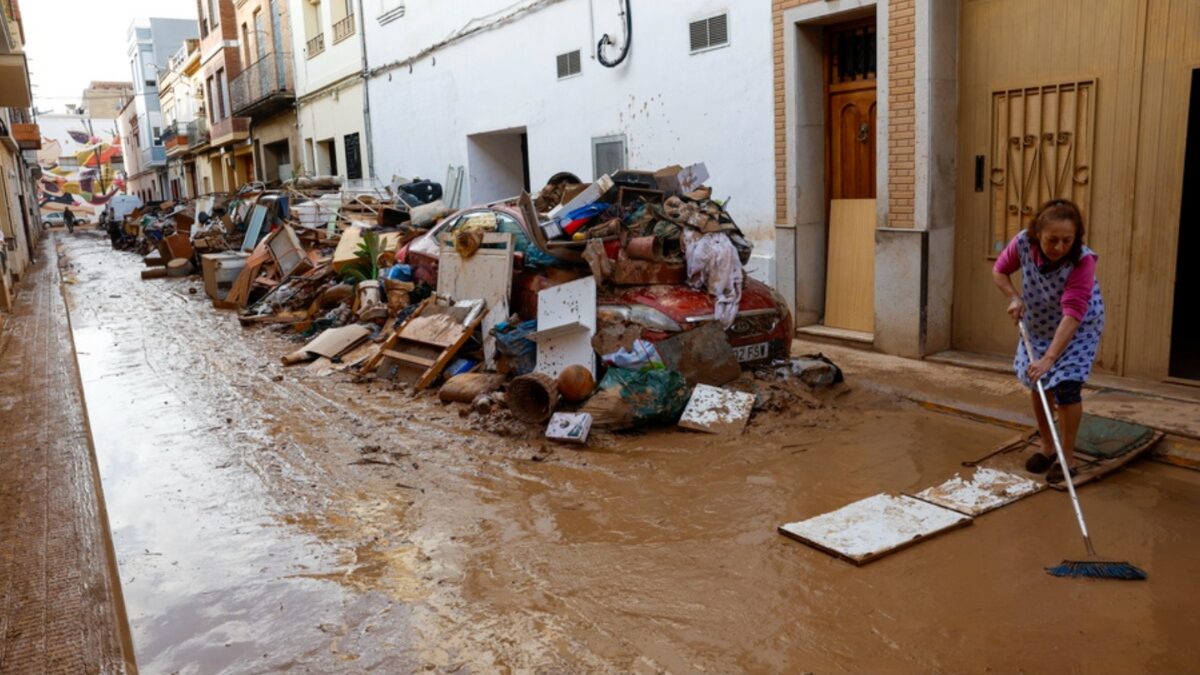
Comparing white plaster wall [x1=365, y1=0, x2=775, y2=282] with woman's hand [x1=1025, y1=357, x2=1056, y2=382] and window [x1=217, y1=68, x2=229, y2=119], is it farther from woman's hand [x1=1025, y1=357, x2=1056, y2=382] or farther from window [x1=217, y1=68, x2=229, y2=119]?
window [x1=217, y1=68, x2=229, y2=119]

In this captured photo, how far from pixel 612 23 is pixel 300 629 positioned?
937 centimetres

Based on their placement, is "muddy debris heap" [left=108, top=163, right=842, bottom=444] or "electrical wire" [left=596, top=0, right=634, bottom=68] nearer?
"muddy debris heap" [left=108, top=163, right=842, bottom=444]

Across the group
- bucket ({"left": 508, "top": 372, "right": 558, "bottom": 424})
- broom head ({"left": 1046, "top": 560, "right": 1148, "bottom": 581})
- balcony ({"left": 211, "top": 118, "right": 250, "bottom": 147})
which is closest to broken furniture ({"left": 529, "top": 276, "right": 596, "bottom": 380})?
bucket ({"left": 508, "top": 372, "right": 558, "bottom": 424})

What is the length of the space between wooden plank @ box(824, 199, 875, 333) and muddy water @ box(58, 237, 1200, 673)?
1982 mm

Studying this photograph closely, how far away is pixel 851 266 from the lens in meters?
8.52

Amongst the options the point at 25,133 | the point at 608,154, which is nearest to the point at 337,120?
the point at 608,154

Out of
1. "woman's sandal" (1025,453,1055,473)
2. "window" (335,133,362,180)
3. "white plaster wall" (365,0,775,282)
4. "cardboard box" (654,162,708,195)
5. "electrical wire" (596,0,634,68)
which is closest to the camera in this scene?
"woman's sandal" (1025,453,1055,473)

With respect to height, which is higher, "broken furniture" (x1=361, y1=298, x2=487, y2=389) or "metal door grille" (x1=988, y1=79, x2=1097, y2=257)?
"metal door grille" (x1=988, y1=79, x2=1097, y2=257)

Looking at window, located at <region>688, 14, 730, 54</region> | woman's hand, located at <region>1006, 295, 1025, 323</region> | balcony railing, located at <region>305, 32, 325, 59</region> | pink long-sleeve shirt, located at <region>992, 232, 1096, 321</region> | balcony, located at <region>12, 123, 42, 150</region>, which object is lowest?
woman's hand, located at <region>1006, 295, 1025, 323</region>

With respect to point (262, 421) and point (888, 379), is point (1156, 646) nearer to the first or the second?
point (888, 379)

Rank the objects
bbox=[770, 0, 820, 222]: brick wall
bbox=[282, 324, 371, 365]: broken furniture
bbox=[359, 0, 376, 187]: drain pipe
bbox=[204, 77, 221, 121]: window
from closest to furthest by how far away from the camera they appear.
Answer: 1. bbox=[770, 0, 820, 222]: brick wall
2. bbox=[282, 324, 371, 365]: broken furniture
3. bbox=[359, 0, 376, 187]: drain pipe
4. bbox=[204, 77, 221, 121]: window

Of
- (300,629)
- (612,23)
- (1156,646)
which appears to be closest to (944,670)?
(1156,646)

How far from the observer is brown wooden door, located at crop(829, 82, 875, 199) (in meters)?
8.41

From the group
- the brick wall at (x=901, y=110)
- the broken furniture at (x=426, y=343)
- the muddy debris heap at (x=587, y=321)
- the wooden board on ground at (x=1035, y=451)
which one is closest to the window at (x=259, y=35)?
the muddy debris heap at (x=587, y=321)
